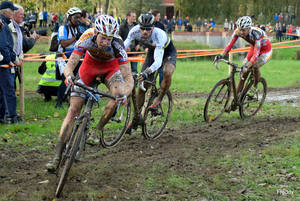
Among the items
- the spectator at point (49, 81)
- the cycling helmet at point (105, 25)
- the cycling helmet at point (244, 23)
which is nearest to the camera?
the cycling helmet at point (105, 25)

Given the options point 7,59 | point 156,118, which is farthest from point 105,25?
point 7,59

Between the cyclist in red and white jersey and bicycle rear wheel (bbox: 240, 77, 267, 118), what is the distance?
4.87 meters

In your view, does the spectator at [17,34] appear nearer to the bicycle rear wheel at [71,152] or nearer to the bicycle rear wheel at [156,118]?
the bicycle rear wheel at [156,118]

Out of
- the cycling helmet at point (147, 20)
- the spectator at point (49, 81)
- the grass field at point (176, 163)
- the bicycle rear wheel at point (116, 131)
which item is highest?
the cycling helmet at point (147, 20)

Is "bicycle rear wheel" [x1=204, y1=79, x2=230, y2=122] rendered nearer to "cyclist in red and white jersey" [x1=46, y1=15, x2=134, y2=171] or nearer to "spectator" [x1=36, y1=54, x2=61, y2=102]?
"cyclist in red and white jersey" [x1=46, y1=15, x2=134, y2=171]

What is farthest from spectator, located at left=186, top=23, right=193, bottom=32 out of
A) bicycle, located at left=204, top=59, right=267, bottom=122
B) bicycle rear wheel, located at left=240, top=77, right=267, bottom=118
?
bicycle rear wheel, located at left=240, top=77, right=267, bottom=118

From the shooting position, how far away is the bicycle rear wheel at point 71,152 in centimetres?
456

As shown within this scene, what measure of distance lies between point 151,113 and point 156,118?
19cm

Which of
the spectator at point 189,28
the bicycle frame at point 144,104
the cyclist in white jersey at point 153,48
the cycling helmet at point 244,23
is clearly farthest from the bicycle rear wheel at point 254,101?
the spectator at point 189,28

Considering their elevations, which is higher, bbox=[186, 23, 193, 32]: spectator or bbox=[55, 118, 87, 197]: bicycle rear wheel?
bbox=[186, 23, 193, 32]: spectator

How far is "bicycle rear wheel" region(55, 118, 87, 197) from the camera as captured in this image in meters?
4.56

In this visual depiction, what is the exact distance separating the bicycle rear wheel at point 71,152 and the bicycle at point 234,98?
4.49 metres

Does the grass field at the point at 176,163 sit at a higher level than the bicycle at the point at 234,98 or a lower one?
lower

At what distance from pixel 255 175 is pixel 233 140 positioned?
213 cm
